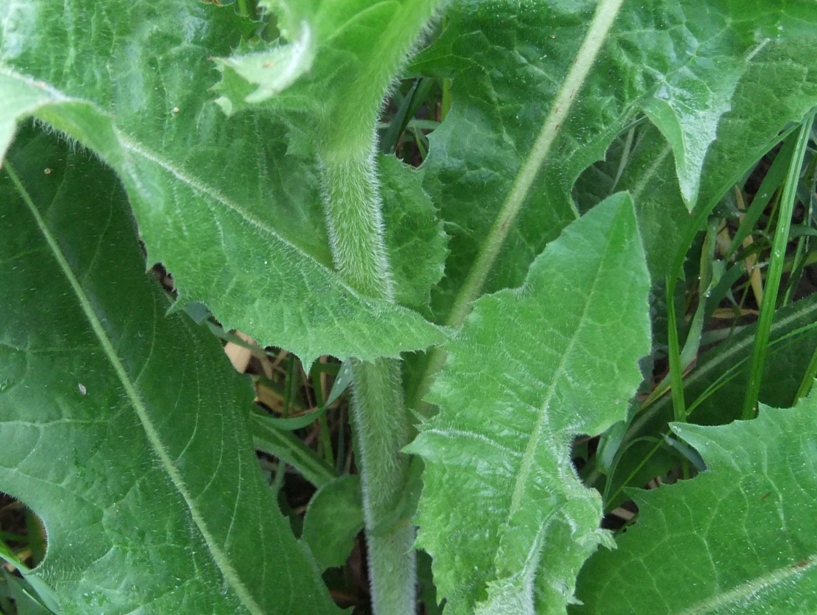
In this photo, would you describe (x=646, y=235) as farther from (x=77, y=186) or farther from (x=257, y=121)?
(x=77, y=186)

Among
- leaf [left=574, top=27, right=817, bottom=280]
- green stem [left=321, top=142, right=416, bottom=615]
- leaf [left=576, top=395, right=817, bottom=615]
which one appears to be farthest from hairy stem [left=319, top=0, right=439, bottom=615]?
leaf [left=574, top=27, right=817, bottom=280]

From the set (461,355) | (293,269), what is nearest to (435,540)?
(461,355)

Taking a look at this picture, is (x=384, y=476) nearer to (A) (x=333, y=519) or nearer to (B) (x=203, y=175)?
(A) (x=333, y=519)

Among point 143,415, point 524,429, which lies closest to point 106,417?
point 143,415

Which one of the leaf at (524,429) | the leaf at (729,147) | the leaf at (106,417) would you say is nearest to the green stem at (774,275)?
the leaf at (729,147)

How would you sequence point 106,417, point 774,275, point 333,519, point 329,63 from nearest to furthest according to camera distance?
point 329,63 → point 106,417 → point 774,275 → point 333,519

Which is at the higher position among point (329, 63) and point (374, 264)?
point (329, 63)
